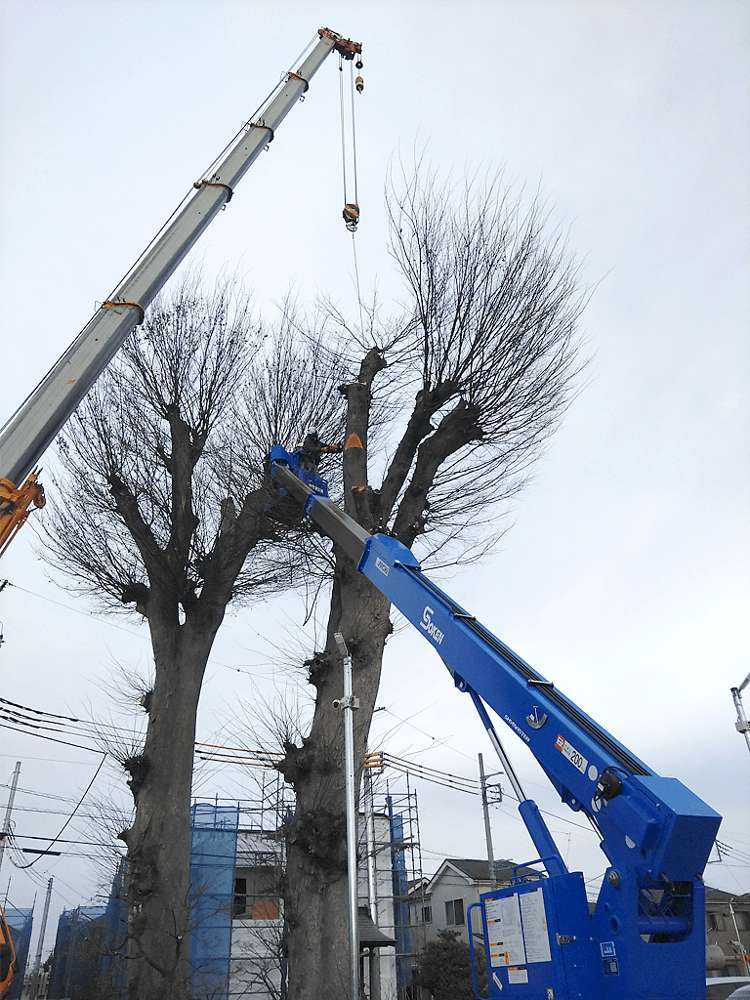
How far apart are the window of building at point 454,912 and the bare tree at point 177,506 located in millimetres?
25121

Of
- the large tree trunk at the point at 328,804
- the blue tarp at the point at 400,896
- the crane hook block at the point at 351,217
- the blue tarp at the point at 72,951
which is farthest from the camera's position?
the blue tarp at the point at 400,896

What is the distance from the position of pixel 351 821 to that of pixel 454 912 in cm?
2865

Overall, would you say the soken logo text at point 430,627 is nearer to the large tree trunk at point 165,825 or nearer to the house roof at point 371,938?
the large tree trunk at point 165,825

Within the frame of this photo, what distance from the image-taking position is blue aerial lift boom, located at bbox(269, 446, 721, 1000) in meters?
3.61

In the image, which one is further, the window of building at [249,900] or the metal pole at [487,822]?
the metal pole at [487,822]

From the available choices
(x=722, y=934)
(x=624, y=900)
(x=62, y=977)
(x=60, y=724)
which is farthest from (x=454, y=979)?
(x=624, y=900)

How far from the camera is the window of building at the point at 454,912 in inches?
1178

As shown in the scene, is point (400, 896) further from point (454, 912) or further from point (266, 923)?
point (454, 912)

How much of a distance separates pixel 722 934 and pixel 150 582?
34340 mm

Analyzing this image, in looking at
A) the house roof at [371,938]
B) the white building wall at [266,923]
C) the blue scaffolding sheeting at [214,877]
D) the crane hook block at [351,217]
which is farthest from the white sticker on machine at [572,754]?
the blue scaffolding sheeting at [214,877]

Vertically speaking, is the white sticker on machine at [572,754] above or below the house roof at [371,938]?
above

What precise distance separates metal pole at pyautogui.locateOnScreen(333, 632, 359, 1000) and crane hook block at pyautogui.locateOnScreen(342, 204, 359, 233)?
7.35 m

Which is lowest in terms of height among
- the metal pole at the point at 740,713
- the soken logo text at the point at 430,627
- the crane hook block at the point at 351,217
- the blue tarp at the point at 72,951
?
the blue tarp at the point at 72,951

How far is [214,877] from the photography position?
1978cm
